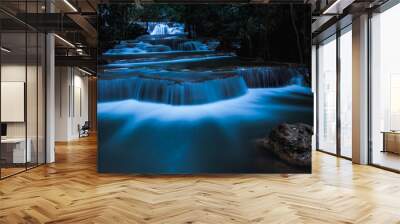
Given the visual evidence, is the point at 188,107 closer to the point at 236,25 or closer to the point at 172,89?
the point at 172,89

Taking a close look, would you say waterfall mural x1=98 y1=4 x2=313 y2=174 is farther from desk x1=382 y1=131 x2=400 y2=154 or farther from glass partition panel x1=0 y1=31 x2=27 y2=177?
desk x1=382 y1=131 x2=400 y2=154

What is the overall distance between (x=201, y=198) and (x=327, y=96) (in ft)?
23.5

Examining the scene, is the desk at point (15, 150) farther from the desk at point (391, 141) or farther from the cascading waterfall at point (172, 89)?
the desk at point (391, 141)

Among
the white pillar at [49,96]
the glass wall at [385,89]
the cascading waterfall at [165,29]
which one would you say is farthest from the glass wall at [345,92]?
the white pillar at [49,96]

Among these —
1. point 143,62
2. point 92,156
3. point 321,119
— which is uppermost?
point 143,62

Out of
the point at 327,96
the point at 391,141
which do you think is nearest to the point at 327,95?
the point at 327,96

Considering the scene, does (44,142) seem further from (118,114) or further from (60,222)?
(60,222)

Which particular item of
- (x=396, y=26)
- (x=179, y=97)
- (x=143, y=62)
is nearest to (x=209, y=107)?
(x=179, y=97)

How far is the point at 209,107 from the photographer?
22.2 feet

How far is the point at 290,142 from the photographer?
22.0 ft

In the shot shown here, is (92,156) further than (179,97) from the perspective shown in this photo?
Yes

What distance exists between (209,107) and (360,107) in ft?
11.9

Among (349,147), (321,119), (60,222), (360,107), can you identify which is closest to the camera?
(60,222)

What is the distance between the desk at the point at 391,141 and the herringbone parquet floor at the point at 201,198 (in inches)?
22.6
